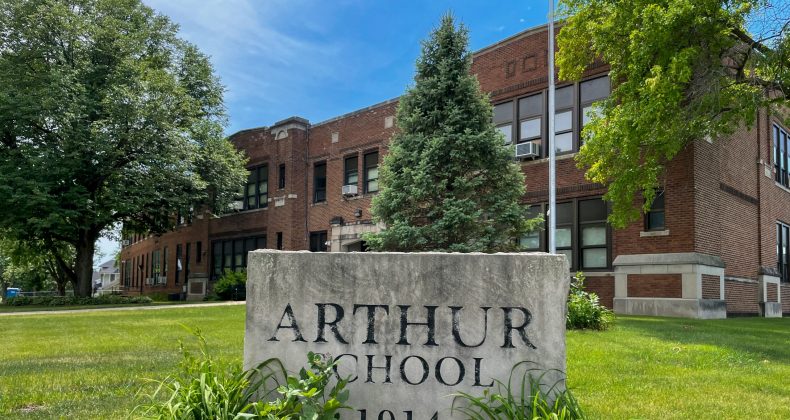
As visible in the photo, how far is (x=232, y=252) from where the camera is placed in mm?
34719

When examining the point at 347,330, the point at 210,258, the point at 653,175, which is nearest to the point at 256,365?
the point at 347,330

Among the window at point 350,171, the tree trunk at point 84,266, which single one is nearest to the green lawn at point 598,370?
the window at point 350,171

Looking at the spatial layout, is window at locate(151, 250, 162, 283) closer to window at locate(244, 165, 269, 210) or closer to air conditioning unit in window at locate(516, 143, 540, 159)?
window at locate(244, 165, 269, 210)

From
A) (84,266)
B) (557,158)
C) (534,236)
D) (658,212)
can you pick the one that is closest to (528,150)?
(557,158)

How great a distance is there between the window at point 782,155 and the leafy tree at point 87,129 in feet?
78.0

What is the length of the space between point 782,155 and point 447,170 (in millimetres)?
16809

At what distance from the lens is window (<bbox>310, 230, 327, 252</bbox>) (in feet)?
97.7

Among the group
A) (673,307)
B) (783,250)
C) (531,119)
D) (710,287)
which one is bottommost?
(673,307)

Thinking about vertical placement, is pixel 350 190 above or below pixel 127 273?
above

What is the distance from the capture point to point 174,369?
6617mm

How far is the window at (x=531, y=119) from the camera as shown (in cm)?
2162

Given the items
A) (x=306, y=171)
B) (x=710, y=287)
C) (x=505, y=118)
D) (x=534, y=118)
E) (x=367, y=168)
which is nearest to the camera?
(x=710, y=287)

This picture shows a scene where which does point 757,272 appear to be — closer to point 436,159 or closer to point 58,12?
point 436,159

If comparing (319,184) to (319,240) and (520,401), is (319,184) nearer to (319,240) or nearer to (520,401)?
(319,240)
